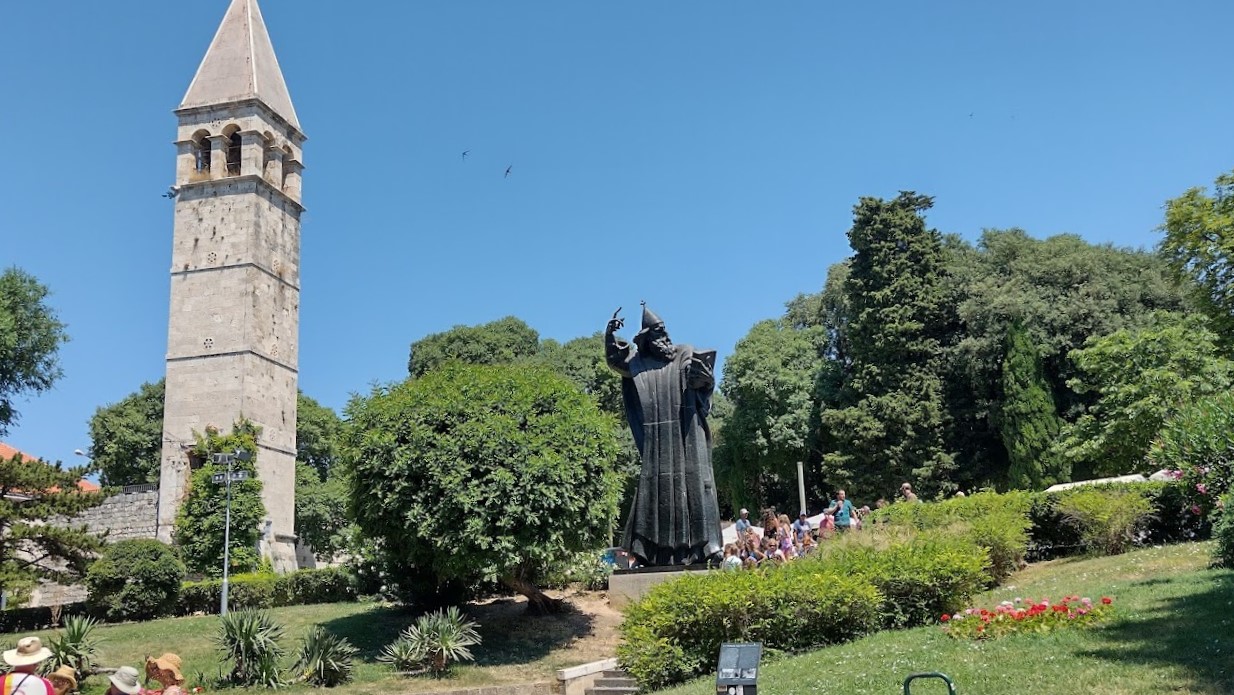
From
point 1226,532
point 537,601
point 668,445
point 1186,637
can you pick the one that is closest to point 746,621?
point 1186,637

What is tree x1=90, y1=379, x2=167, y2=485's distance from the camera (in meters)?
49.6

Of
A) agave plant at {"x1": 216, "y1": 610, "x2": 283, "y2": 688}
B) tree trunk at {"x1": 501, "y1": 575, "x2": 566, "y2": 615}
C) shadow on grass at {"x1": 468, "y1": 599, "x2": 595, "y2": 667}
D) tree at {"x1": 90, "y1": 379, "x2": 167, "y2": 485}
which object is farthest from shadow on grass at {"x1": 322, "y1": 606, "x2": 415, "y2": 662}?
tree at {"x1": 90, "y1": 379, "x2": 167, "y2": 485}

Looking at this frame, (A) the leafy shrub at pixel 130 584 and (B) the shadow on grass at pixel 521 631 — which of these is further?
(A) the leafy shrub at pixel 130 584

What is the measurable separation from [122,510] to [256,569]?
378 inches

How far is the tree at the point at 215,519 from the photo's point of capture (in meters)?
32.9

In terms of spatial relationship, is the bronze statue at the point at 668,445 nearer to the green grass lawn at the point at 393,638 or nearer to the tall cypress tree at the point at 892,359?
the green grass lawn at the point at 393,638

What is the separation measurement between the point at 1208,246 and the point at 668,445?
1425 cm

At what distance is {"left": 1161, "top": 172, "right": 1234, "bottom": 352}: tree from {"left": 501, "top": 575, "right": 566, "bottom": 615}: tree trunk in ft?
50.1

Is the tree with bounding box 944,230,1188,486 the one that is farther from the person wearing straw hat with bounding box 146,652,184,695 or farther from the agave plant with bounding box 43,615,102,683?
the person wearing straw hat with bounding box 146,652,184,695

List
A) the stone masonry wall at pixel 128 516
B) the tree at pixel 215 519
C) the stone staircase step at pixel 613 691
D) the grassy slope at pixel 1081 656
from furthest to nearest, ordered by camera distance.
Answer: the stone masonry wall at pixel 128 516 < the tree at pixel 215 519 < the stone staircase step at pixel 613 691 < the grassy slope at pixel 1081 656

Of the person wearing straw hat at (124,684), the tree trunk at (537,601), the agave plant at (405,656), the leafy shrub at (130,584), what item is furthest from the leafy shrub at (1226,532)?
the leafy shrub at (130,584)

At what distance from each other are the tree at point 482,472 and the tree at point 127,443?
36.9 metres

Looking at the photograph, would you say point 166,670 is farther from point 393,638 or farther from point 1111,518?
point 1111,518

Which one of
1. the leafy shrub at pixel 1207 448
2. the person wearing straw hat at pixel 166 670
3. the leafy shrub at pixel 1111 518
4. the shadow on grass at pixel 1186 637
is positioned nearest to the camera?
the shadow on grass at pixel 1186 637
